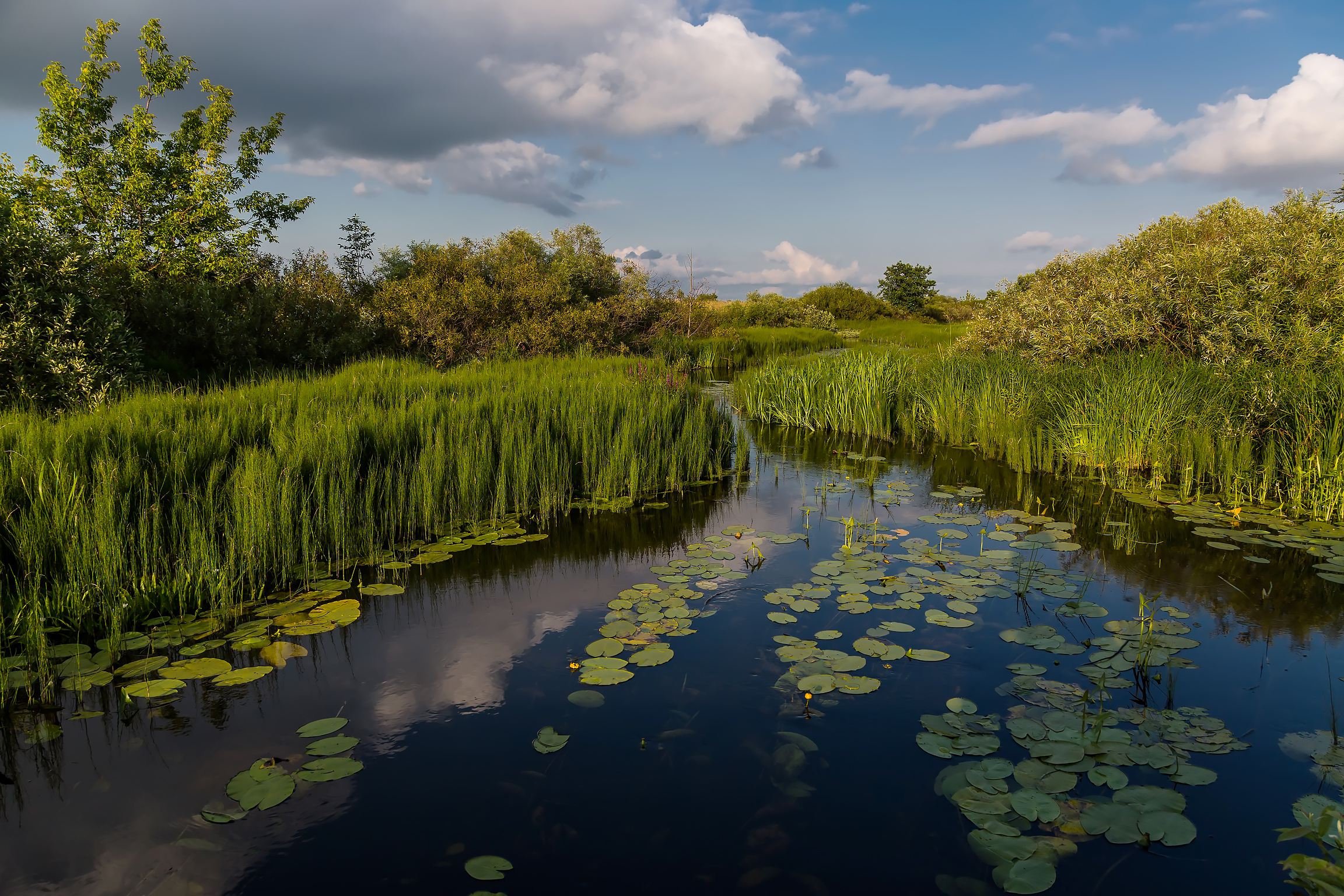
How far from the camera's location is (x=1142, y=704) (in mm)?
3768

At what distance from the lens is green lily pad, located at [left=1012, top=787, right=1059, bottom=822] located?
2.85 m

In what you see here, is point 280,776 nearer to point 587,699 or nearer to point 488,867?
point 488,867

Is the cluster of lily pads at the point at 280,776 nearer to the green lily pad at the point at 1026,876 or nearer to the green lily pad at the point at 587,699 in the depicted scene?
the green lily pad at the point at 587,699

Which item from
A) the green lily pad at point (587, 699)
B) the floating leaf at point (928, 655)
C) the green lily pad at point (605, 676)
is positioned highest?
the floating leaf at point (928, 655)

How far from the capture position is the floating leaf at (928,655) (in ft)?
13.9

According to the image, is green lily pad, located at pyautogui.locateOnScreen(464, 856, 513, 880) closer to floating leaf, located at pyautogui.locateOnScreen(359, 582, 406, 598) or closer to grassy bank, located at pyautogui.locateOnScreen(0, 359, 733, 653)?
floating leaf, located at pyautogui.locateOnScreen(359, 582, 406, 598)

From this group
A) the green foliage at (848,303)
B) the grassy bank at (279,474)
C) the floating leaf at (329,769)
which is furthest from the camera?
the green foliage at (848,303)

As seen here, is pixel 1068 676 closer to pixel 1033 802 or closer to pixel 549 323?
pixel 1033 802

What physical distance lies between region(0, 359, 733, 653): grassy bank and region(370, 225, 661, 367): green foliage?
6443 mm

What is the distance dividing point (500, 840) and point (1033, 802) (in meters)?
2.37

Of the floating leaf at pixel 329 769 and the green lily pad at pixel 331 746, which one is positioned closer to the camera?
the floating leaf at pixel 329 769

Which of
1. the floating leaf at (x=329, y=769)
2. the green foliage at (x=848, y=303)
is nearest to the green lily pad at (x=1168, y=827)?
the floating leaf at (x=329, y=769)

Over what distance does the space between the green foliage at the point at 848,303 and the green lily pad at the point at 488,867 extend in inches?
1931

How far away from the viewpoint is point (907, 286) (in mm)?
58031
